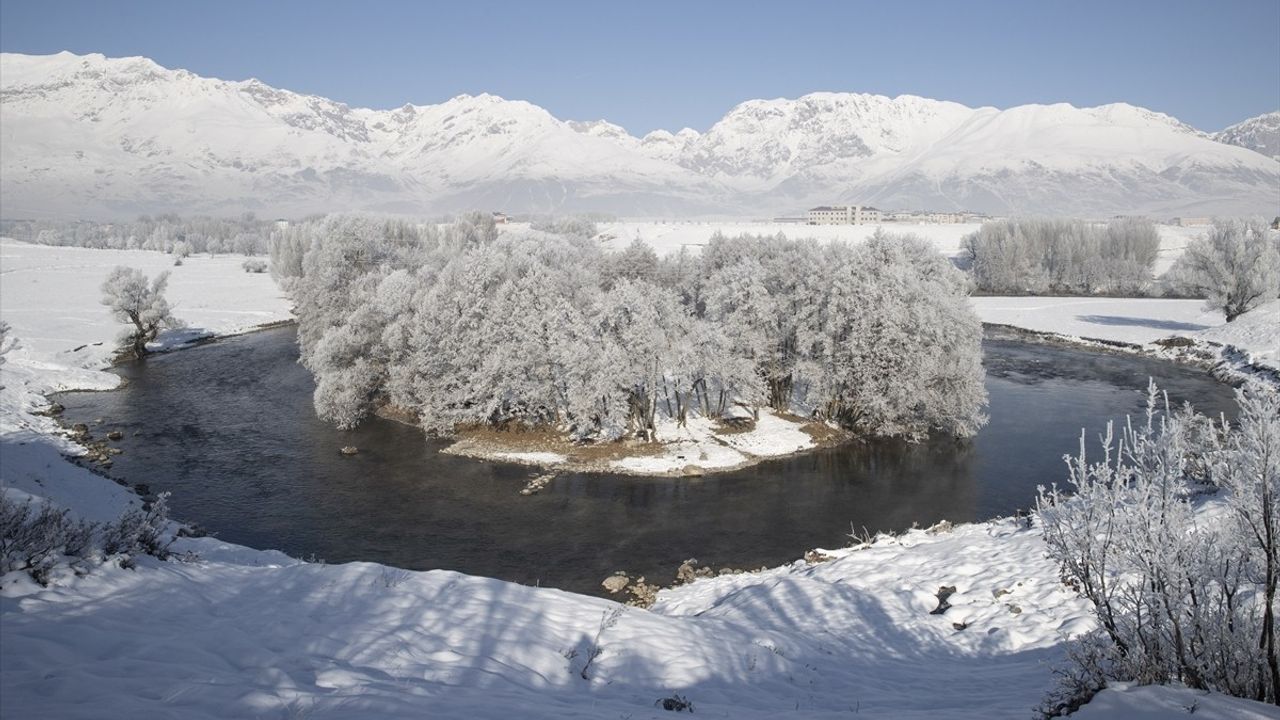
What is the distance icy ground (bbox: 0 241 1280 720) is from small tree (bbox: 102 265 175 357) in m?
53.0

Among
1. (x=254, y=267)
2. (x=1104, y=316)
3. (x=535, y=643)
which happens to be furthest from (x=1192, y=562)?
(x=254, y=267)

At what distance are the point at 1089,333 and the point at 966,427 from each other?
46331 millimetres

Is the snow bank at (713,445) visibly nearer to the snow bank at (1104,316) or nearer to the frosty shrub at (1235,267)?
the snow bank at (1104,316)

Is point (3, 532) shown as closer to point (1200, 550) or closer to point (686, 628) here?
point (686, 628)

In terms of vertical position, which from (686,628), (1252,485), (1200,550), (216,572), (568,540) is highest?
(1252,485)

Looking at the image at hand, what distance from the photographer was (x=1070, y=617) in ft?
52.3

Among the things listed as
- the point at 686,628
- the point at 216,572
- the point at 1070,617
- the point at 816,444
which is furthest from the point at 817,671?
the point at 816,444

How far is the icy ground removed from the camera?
8391mm

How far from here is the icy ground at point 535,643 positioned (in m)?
8.39

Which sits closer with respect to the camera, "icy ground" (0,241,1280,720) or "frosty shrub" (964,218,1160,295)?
"icy ground" (0,241,1280,720)

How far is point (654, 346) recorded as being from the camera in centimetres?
3797

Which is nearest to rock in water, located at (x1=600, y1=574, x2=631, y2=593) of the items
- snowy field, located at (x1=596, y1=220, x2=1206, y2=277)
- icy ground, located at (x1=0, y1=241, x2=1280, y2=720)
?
icy ground, located at (x1=0, y1=241, x2=1280, y2=720)

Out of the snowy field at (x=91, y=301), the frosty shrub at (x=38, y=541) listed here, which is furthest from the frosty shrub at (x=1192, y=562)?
the snowy field at (x=91, y=301)

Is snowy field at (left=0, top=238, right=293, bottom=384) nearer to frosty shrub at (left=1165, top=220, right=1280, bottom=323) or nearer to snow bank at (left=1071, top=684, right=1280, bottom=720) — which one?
snow bank at (left=1071, top=684, right=1280, bottom=720)
